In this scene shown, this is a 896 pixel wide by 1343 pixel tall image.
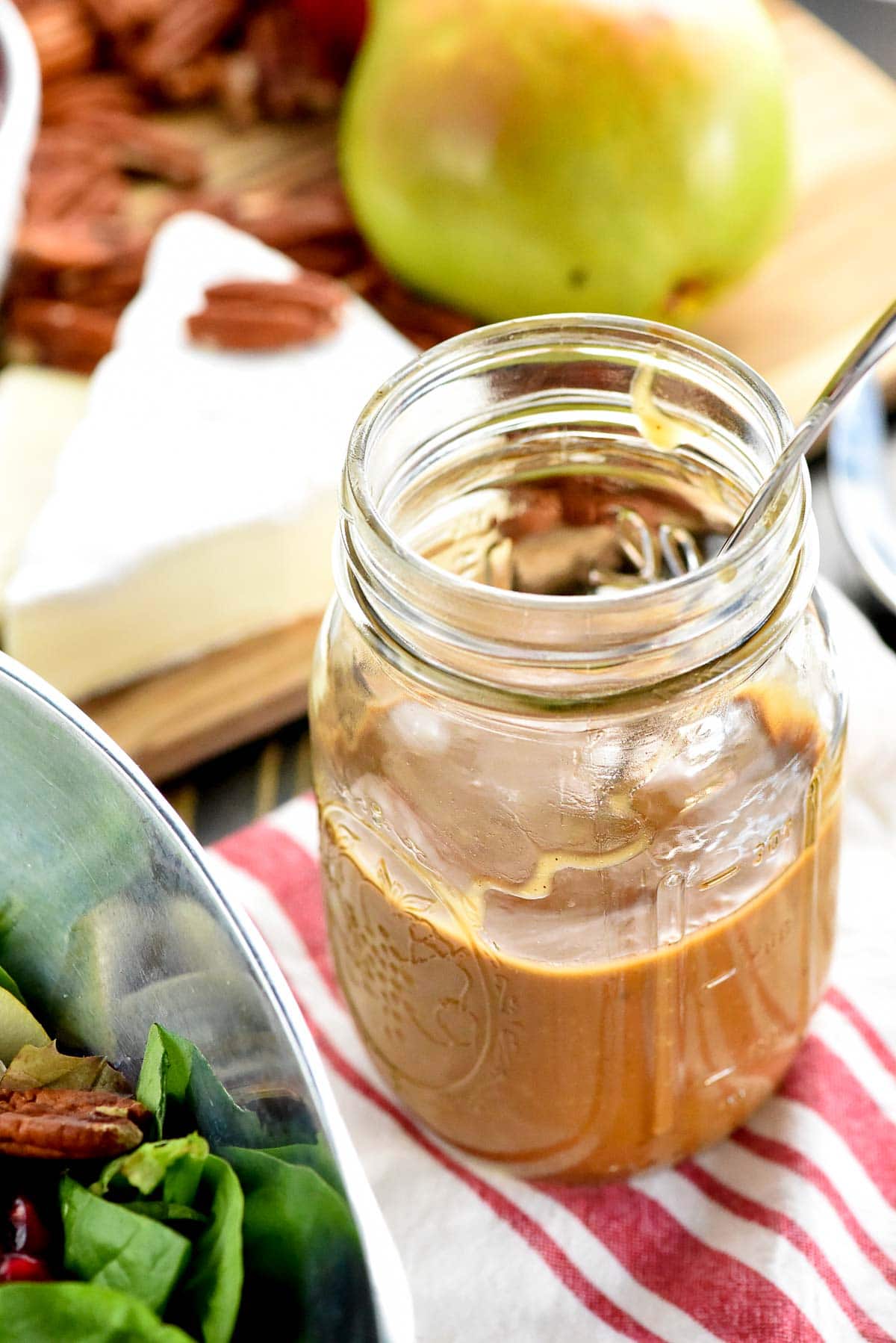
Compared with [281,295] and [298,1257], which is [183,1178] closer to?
[298,1257]

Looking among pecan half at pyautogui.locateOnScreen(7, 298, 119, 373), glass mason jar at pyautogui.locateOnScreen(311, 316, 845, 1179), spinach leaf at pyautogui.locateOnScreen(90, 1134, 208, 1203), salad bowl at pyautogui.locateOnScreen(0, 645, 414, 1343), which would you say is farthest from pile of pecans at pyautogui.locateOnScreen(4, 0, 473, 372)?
spinach leaf at pyautogui.locateOnScreen(90, 1134, 208, 1203)

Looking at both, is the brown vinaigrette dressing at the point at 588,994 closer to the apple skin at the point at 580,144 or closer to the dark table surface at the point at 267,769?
the dark table surface at the point at 267,769

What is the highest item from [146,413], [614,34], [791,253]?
[614,34]

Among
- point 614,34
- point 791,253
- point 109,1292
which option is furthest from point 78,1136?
point 791,253

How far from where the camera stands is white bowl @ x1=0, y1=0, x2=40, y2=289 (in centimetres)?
92

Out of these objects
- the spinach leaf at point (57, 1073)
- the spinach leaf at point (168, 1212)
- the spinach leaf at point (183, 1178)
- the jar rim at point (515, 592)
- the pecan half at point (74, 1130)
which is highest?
the jar rim at point (515, 592)

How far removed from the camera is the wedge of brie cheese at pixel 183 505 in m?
0.86

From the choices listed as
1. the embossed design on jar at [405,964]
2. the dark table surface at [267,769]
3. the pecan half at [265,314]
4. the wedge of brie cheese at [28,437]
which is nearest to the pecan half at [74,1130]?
the embossed design on jar at [405,964]

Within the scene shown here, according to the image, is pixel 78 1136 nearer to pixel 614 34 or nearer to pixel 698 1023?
pixel 698 1023

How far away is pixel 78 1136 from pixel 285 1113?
0.07 m

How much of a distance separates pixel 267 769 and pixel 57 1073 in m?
0.40

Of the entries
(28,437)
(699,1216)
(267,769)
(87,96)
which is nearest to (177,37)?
(87,96)

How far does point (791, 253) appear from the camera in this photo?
3.63 feet

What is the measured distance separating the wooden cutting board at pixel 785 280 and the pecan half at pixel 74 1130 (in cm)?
41
